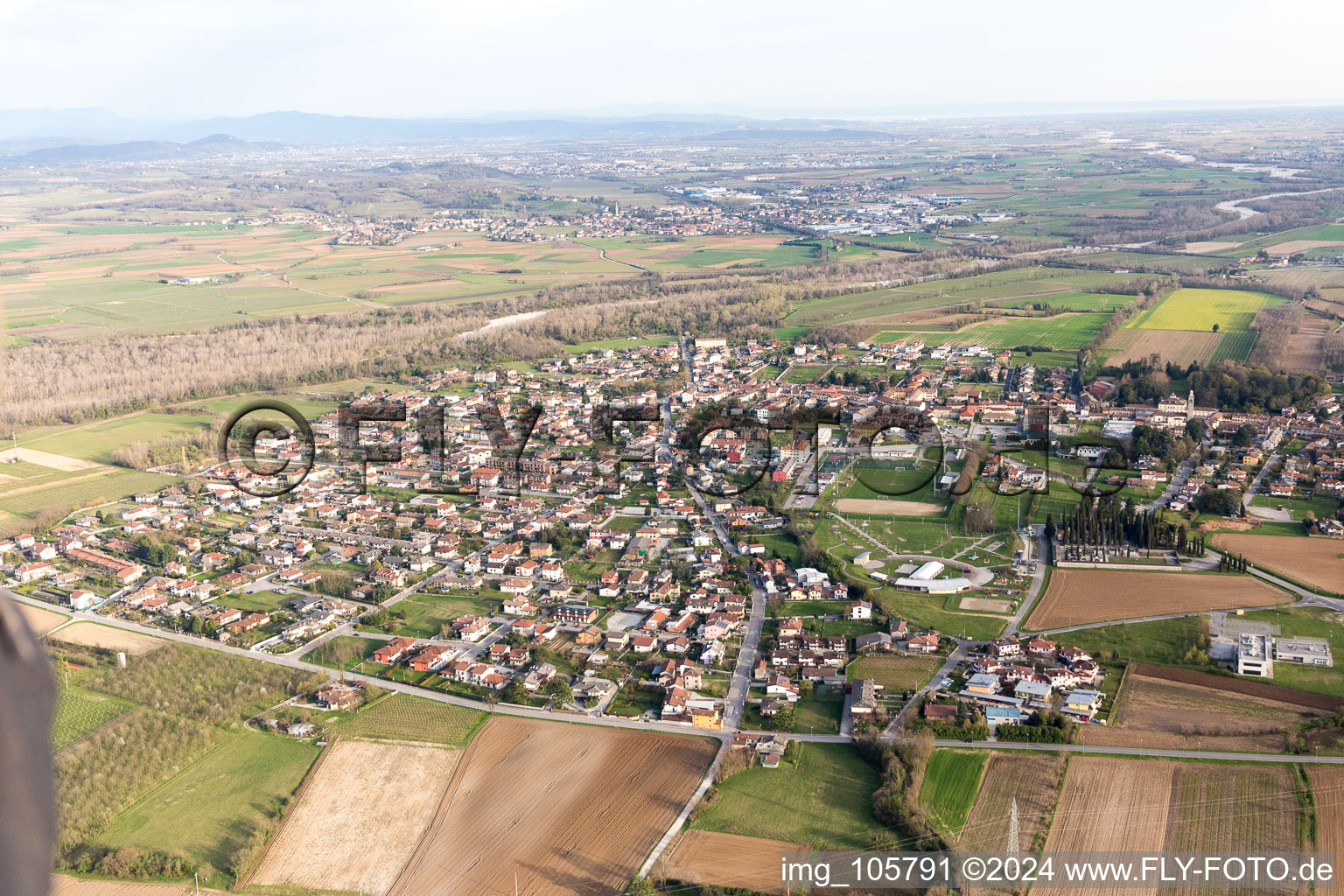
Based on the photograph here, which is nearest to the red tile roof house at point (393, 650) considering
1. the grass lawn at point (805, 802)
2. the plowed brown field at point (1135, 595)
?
the grass lawn at point (805, 802)

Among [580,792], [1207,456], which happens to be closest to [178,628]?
[580,792]

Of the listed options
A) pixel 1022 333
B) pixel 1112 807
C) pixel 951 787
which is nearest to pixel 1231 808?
pixel 1112 807

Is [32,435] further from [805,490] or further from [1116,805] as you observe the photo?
[1116,805]

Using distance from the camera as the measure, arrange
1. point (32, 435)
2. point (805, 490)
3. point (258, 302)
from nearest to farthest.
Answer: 1. point (805, 490)
2. point (32, 435)
3. point (258, 302)

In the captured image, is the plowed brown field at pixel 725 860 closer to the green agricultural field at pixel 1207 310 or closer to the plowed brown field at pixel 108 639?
the plowed brown field at pixel 108 639

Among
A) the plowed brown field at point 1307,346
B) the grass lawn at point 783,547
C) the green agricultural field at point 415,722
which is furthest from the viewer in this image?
the plowed brown field at point 1307,346

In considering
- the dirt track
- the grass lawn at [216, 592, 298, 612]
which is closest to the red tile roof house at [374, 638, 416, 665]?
the grass lawn at [216, 592, 298, 612]
